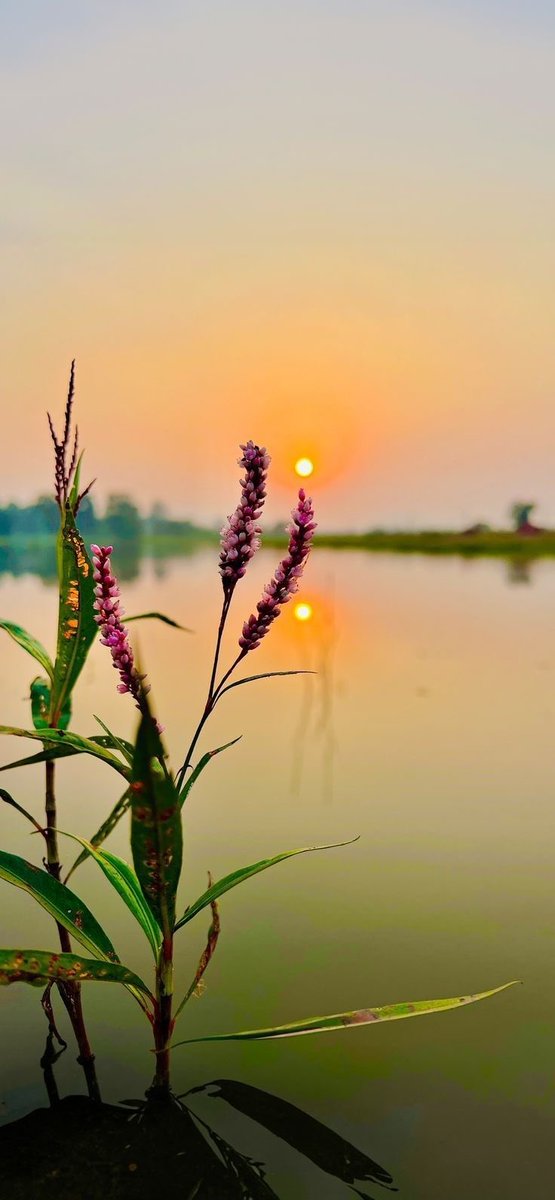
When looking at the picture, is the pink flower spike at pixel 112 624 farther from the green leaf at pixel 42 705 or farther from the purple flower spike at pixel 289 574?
the green leaf at pixel 42 705

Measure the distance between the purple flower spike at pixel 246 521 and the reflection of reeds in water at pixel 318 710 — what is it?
0.76ft

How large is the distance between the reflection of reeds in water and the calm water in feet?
0.09

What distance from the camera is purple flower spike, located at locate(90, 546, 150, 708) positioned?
145 centimetres

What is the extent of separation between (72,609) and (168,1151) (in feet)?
3.44

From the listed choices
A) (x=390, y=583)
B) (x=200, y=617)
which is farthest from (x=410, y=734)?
(x=390, y=583)

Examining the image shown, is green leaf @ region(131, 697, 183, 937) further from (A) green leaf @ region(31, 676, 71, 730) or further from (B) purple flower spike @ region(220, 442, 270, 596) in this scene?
(A) green leaf @ region(31, 676, 71, 730)

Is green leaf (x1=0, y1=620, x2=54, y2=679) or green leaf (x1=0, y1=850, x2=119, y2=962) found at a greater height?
green leaf (x1=0, y1=620, x2=54, y2=679)

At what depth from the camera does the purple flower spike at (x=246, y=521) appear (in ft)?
4.98

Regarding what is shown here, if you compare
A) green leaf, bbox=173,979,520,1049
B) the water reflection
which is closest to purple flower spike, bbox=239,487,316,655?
green leaf, bbox=173,979,520,1049

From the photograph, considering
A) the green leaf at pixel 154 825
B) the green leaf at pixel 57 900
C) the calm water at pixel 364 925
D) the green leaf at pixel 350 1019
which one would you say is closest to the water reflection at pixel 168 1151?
the calm water at pixel 364 925

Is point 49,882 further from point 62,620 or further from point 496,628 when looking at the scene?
point 496,628

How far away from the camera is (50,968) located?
1567 mm

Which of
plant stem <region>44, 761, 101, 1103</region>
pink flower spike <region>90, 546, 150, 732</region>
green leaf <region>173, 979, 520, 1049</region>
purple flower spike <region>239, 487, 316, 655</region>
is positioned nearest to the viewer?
pink flower spike <region>90, 546, 150, 732</region>

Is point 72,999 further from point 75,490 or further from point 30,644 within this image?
point 75,490
